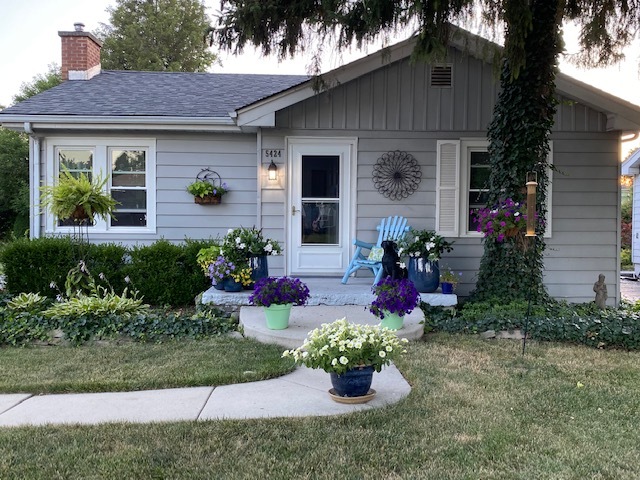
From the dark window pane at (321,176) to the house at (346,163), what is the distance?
0.06 ft

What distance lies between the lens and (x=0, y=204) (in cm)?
1941

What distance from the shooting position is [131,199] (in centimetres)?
753

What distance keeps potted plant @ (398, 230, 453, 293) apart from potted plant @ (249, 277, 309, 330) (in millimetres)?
1711

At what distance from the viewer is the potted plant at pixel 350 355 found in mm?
3279

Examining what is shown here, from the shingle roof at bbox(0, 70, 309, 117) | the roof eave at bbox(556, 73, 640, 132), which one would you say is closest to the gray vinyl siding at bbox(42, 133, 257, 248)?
the shingle roof at bbox(0, 70, 309, 117)

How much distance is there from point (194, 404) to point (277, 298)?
1.72 metres

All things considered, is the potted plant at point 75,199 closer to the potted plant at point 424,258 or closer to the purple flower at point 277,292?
the purple flower at point 277,292

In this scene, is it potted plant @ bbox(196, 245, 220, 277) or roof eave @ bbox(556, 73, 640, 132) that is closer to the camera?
potted plant @ bbox(196, 245, 220, 277)

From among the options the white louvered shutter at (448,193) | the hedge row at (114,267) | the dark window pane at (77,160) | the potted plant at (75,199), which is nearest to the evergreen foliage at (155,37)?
the dark window pane at (77,160)

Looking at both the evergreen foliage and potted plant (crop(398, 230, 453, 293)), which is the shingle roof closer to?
potted plant (crop(398, 230, 453, 293))

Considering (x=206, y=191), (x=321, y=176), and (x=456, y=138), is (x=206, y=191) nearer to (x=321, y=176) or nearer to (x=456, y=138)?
(x=321, y=176)

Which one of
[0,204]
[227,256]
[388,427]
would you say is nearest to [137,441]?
[388,427]

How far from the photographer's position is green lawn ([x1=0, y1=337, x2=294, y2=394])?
3.80 meters

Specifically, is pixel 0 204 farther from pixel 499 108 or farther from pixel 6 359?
pixel 499 108
